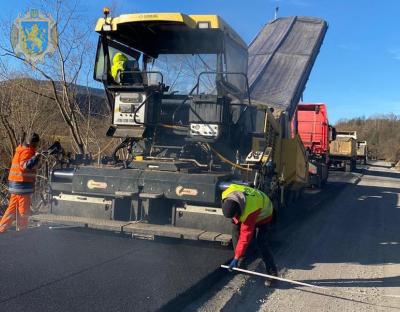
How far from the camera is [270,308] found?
3992 mm

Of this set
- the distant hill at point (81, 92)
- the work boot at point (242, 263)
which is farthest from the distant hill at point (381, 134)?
the work boot at point (242, 263)

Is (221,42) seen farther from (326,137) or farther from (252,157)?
(326,137)

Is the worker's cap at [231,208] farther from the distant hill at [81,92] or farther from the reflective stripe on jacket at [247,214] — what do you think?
the distant hill at [81,92]

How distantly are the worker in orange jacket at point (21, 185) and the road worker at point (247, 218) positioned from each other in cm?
296

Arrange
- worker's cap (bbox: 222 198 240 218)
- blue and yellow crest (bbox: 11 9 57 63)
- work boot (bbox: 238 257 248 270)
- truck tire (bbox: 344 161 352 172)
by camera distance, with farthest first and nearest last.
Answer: truck tire (bbox: 344 161 352 172) → blue and yellow crest (bbox: 11 9 57 63) → work boot (bbox: 238 257 248 270) → worker's cap (bbox: 222 198 240 218)

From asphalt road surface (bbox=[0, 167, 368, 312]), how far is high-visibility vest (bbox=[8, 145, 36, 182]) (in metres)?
0.70

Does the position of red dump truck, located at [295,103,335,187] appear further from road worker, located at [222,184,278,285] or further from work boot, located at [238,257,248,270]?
road worker, located at [222,184,278,285]

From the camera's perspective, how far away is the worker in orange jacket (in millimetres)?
6062

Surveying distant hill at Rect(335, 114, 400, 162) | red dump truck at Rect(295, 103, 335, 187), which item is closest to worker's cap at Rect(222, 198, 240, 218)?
red dump truck at Rect(295, 103, 335, 187)

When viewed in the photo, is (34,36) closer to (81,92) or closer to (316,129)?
(81,92)

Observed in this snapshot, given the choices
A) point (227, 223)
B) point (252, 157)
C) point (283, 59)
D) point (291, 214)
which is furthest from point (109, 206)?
point (283, 59)

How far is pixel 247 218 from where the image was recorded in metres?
4.43

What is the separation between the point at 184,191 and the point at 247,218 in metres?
0.97

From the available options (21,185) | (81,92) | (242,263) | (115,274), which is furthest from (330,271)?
(81,92)
